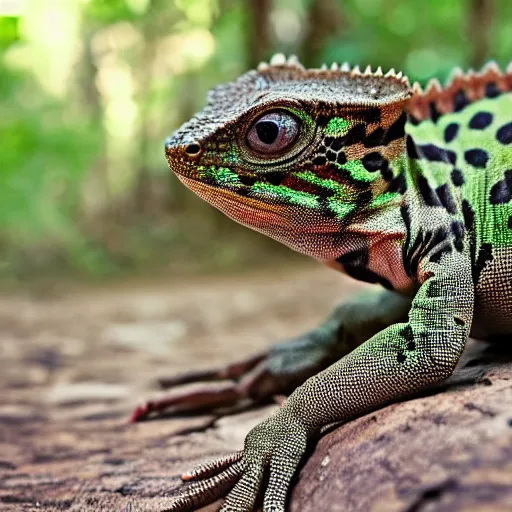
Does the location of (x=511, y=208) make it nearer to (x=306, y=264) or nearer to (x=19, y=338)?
(x=19, y=338)

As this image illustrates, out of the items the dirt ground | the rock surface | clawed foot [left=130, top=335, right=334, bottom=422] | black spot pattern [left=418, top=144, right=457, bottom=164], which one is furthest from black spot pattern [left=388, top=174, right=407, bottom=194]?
the dirt ground

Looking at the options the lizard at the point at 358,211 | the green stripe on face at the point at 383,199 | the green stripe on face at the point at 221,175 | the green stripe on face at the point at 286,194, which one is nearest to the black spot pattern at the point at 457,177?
the lizard at the point at 358,211

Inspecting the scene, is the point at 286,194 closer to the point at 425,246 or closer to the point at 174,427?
the point at 425,246

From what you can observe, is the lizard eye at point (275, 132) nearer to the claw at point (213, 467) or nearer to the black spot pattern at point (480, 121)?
the black spot pattern at point (480, 121)

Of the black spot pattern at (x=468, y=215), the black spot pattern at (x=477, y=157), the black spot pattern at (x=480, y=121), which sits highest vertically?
the black spot pattern at (x=480, y=121)

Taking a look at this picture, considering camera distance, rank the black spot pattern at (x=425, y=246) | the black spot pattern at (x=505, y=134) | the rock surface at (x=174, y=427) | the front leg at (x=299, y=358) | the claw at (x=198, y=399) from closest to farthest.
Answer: the rock surface at (x=174, y=427) → the black spot pattern at (x=425, y=246) → the black spot pattern at (x=505, y=134) → the front leg at (x=299, y=358) → the claw at (x=198, y=399)

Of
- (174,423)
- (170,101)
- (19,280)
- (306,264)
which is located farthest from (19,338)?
(170,101)

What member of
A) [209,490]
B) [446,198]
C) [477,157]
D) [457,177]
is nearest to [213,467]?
[209,490]
